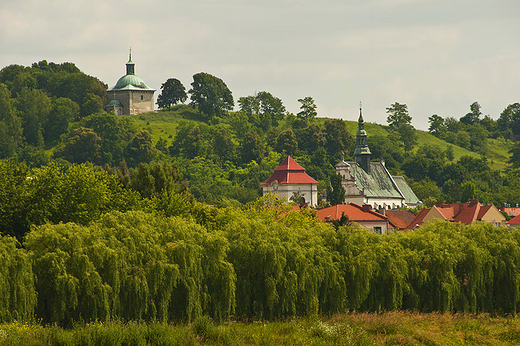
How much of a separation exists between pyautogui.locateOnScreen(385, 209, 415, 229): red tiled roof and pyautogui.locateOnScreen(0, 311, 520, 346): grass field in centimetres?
5116

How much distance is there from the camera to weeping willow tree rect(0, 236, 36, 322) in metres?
37.3

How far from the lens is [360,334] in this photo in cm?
4156

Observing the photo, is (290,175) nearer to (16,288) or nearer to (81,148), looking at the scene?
(81,148)

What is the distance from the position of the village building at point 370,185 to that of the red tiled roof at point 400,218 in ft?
72.7

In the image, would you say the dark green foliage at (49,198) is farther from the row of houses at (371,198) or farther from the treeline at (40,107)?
the treeline at (40,107)

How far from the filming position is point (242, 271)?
4541 cm

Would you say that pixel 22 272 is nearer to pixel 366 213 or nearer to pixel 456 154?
pixel 366 213

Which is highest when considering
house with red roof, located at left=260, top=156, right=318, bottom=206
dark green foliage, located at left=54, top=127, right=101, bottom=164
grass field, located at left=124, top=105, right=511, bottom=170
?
grass field, located at left=124, top=105, right=511, bottom=170

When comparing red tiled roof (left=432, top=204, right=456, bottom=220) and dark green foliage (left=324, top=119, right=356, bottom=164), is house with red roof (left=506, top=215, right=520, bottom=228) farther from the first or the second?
dark green foliage (left=324, top=119, right=356, bottom=164)

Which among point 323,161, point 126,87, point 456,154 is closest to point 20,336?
point 323,161

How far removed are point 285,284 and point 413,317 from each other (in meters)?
7.26

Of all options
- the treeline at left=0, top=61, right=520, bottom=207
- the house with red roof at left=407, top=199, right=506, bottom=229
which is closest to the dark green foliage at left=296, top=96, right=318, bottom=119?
the treeline at left=0, top=61, right=520, bottom=207

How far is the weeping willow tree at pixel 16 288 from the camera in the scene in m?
37.3

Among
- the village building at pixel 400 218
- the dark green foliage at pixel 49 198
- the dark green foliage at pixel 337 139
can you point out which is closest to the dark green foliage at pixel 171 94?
the dark green foliage at pixel 337 139
